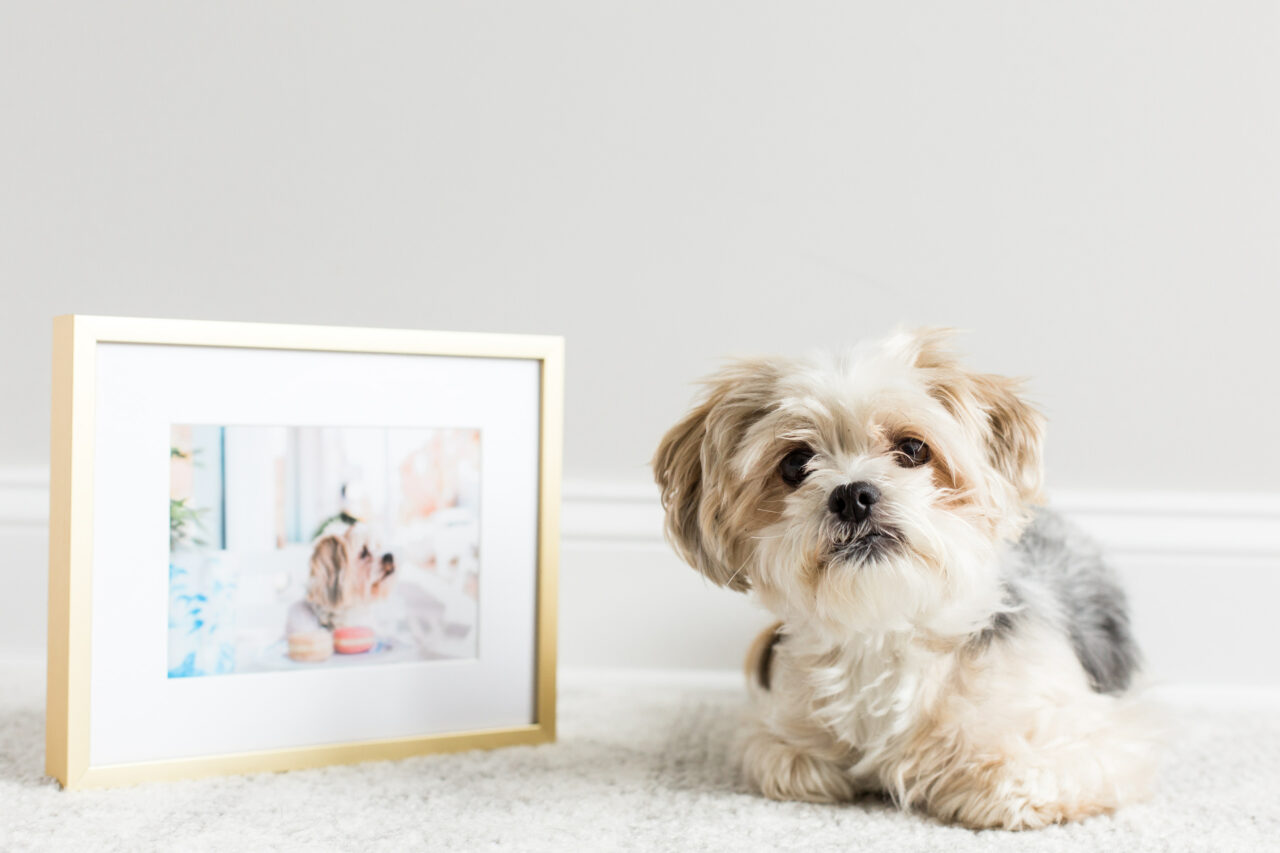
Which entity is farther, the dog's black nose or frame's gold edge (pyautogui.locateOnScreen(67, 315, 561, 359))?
frame's gold edge (pyautogui.locateOnScreen(67, 315, 561, 359))

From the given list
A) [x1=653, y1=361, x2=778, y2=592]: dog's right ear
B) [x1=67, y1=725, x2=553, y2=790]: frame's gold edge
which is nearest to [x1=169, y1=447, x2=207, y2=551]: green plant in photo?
[x1=67, y1=725, x2=553, y2=790]: frame's gold edge

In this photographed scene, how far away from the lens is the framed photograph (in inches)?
38.5

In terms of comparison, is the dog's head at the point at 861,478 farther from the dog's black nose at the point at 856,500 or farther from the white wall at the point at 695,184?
the white wall at the point at 695,184

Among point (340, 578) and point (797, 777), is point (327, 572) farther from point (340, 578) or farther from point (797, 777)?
point (797, 777)

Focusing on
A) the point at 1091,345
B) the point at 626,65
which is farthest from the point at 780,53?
the point at 1091,345

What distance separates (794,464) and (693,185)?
2.20 ft

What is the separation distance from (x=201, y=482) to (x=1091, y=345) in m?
1.24

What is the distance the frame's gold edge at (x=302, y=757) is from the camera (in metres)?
0.98

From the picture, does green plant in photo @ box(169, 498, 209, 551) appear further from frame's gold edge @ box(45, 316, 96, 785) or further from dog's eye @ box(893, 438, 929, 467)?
dog's eye @ box(893, 438, 929, 467)

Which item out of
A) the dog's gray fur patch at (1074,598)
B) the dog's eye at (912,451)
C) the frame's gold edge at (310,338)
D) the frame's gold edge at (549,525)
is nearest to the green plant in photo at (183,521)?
the frame's gold edge at (310,338)

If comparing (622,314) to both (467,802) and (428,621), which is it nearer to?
(428,621)

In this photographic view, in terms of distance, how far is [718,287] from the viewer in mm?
1513

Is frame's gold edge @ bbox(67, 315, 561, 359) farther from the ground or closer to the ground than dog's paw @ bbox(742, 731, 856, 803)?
farther from the ground

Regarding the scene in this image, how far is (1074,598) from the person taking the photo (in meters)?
1.15
